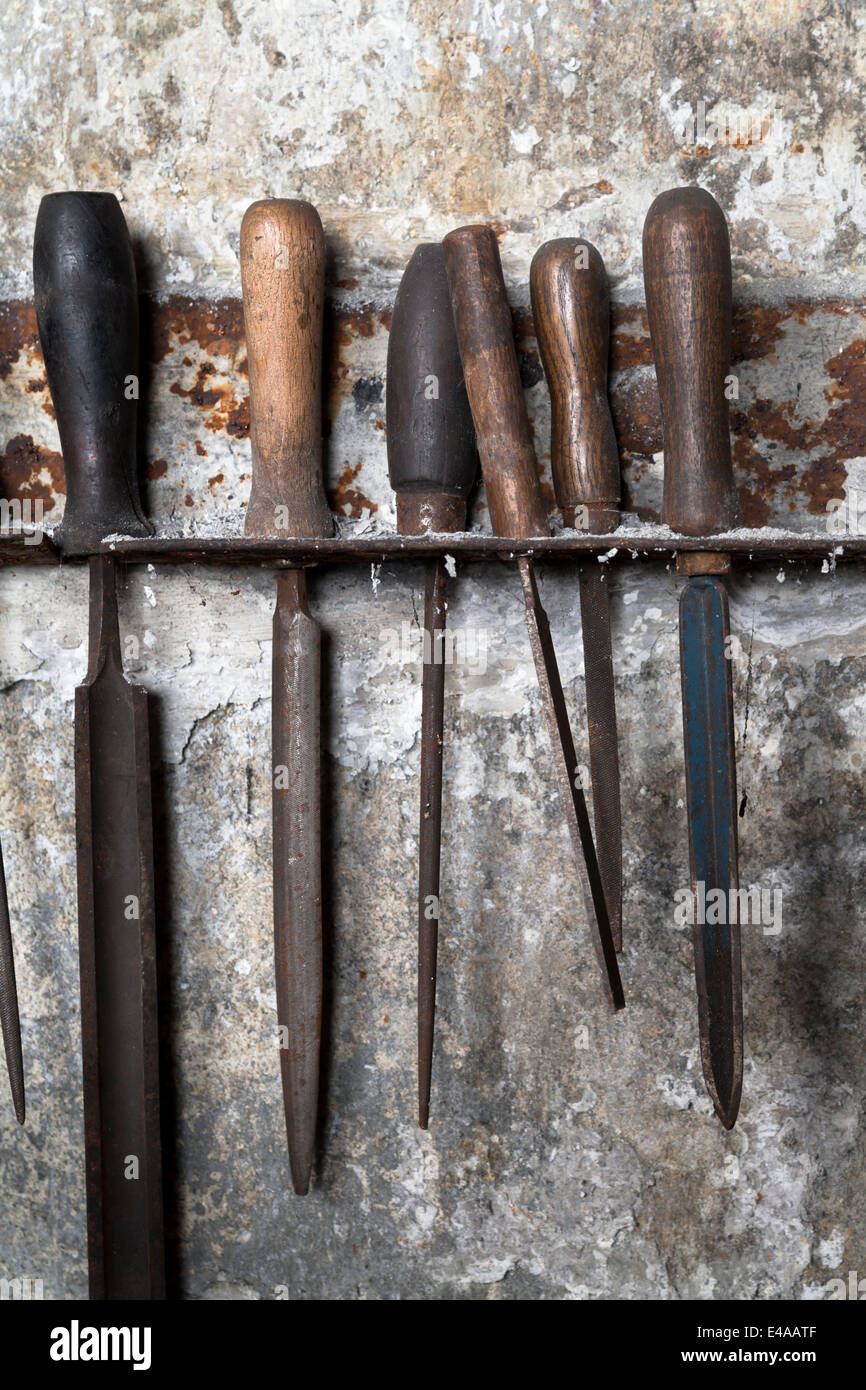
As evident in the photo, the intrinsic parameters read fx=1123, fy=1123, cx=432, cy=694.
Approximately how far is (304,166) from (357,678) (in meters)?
0.61

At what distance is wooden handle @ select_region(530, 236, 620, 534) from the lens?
1.20m

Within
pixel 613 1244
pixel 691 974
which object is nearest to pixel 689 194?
pixel 691 974

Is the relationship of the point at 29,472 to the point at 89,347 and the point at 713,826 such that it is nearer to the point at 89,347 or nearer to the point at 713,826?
the point at 89,347

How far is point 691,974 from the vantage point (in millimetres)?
1309

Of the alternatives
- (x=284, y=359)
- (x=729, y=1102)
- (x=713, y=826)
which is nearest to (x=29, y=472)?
(x=284, y=359)

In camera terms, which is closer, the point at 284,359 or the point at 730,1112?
the point at 730,1112

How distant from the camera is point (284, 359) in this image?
1.23 m

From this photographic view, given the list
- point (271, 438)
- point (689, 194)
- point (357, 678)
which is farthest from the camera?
point (357, 678)

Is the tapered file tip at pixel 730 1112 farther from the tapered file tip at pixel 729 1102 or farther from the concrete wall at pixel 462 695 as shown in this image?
the concrete wall at pixel 462 695

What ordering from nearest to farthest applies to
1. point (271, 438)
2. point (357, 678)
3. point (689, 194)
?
point (689, 194) → point (271, 438) → point (357, 678)

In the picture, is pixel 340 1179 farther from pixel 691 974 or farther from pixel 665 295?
pixel 665 295

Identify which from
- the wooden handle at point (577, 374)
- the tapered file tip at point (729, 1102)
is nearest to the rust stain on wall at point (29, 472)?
the wooden handle at point (577, 374)

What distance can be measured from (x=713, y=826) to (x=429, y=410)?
54cm

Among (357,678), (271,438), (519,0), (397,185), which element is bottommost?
(357,678)
